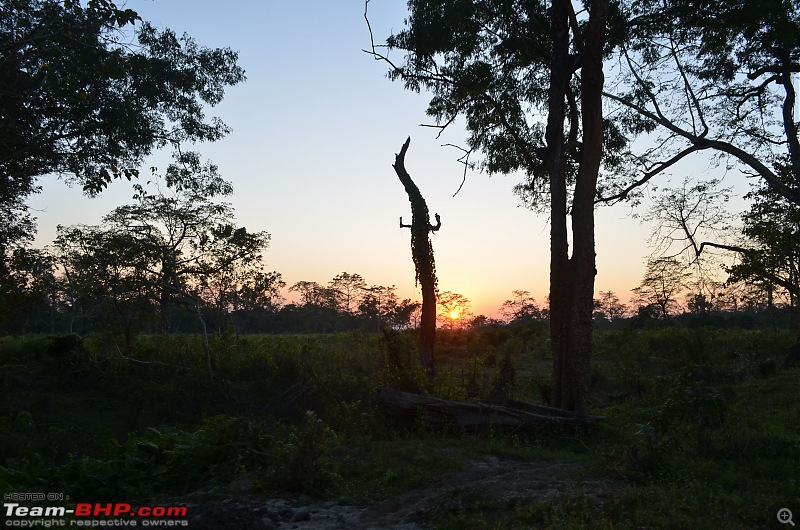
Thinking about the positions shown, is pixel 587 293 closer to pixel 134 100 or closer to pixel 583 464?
pixel 583 464

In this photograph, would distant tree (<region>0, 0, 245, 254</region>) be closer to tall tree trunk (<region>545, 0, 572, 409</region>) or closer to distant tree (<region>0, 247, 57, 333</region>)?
distant tree (<region>0, 247, 57, 333</region>)

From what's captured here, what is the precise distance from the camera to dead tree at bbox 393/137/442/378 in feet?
45.6

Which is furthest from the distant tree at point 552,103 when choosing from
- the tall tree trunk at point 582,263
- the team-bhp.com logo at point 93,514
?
the team-bhp.com logo at point 93,514

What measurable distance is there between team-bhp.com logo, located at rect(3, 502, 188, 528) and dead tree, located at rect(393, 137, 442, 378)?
8.99 meters

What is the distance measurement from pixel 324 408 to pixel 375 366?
3480 millimetres

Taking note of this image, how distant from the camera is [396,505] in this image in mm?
5609

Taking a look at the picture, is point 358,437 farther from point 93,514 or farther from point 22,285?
point 22,285

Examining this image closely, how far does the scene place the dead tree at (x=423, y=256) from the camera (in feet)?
45.6

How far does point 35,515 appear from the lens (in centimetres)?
446

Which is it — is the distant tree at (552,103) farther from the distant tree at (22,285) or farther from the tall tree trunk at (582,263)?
the distant tree at (22,285)

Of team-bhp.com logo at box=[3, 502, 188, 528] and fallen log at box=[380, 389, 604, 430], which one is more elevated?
fallen log at box=[380, 389, 604, 430]

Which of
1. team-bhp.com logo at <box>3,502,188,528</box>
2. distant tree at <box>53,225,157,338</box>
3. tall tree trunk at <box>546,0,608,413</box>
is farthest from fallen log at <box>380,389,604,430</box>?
distant tree at <box>53,225,157,338</box>

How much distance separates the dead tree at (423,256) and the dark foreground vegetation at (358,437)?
126 cm

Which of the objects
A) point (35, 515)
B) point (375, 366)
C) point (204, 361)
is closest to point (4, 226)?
point (204, 361)
